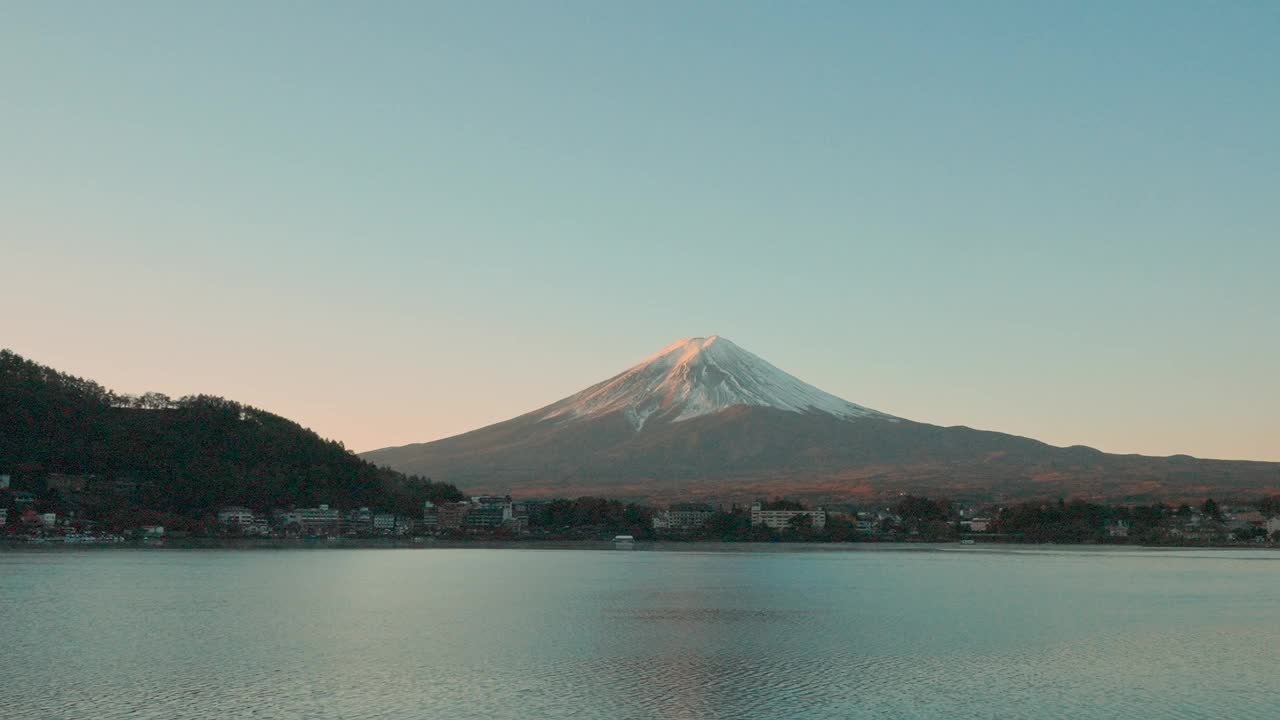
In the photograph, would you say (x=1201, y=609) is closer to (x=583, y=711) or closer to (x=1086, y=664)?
(x=1086, y=664)

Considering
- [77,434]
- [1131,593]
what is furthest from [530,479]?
[1131,593]

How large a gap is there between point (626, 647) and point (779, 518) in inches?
3962

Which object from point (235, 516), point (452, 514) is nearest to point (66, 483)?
point (235, 516)

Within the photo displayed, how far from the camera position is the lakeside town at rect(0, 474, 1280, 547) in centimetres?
10969

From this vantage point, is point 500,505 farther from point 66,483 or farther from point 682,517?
point 66,483

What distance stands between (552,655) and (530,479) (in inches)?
5448

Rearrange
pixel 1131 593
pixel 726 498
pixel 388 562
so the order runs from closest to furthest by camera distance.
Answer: pixel 1131 593, pixel 388 562, pixel 726 498

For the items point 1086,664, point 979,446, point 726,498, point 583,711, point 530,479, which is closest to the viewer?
point 583,711

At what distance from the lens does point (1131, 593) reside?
157 ft

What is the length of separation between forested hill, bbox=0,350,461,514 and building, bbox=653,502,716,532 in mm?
28561

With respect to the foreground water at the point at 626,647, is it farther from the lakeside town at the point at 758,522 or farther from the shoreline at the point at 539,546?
A: the lakeside town at the point at 758,522

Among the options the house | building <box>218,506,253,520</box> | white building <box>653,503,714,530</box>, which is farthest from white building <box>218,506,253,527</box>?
the house

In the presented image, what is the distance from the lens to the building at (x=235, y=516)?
10400 cm

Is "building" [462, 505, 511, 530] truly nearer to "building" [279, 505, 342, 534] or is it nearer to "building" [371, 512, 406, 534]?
"building" [371, 512, 406, 534]
